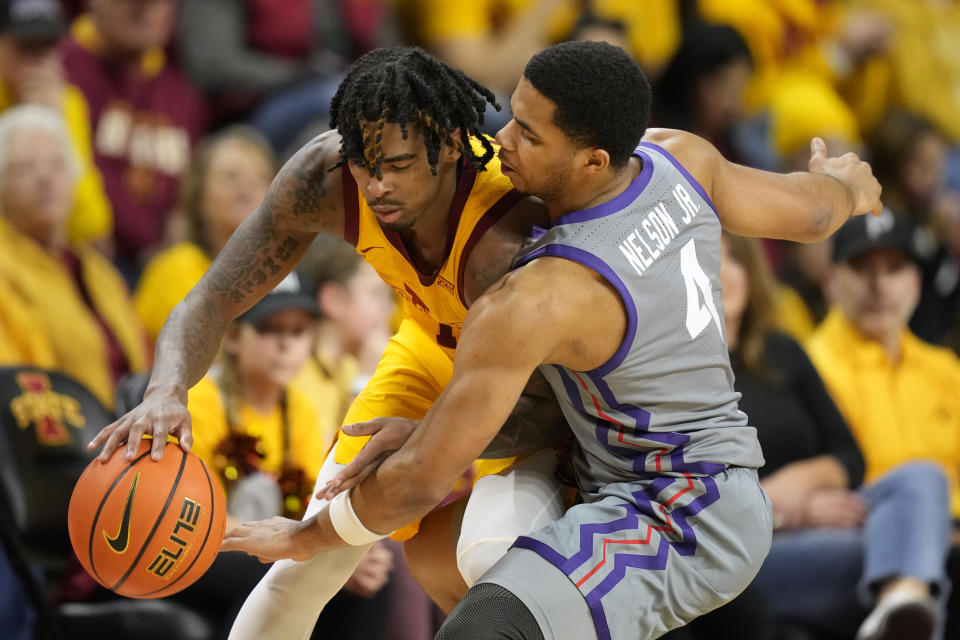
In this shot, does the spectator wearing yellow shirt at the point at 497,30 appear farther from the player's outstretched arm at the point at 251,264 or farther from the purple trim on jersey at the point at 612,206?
the purple trim on jersey at the point at 612,206

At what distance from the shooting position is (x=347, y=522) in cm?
277

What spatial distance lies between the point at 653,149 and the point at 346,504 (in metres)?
1.04

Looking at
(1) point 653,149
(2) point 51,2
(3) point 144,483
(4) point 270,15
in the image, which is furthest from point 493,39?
(3) point 144,483

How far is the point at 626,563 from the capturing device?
8.57 feet

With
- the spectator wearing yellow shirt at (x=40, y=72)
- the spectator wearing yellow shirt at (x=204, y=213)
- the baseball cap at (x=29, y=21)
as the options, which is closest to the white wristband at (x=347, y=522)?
the spectator wearing yellow shirt at (x=204, y=213)

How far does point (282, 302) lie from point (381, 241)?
129 centimetres

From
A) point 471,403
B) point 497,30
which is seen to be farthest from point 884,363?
point 471,403

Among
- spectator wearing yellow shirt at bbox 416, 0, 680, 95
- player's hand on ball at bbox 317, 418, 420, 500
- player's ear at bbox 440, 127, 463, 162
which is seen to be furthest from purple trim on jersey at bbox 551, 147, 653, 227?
spectator wearing yellow shirt at bbox 416, 0, 680, 95

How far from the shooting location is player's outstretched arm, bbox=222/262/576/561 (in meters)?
2.51

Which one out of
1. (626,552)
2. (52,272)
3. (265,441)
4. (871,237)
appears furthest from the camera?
(871,237)

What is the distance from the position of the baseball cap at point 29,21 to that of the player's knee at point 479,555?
335 cm

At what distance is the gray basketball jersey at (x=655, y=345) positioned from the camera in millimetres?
2637

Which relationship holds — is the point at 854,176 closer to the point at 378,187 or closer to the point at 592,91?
the point at 592,91

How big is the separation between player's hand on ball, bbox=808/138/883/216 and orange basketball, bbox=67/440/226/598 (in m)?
1.74
